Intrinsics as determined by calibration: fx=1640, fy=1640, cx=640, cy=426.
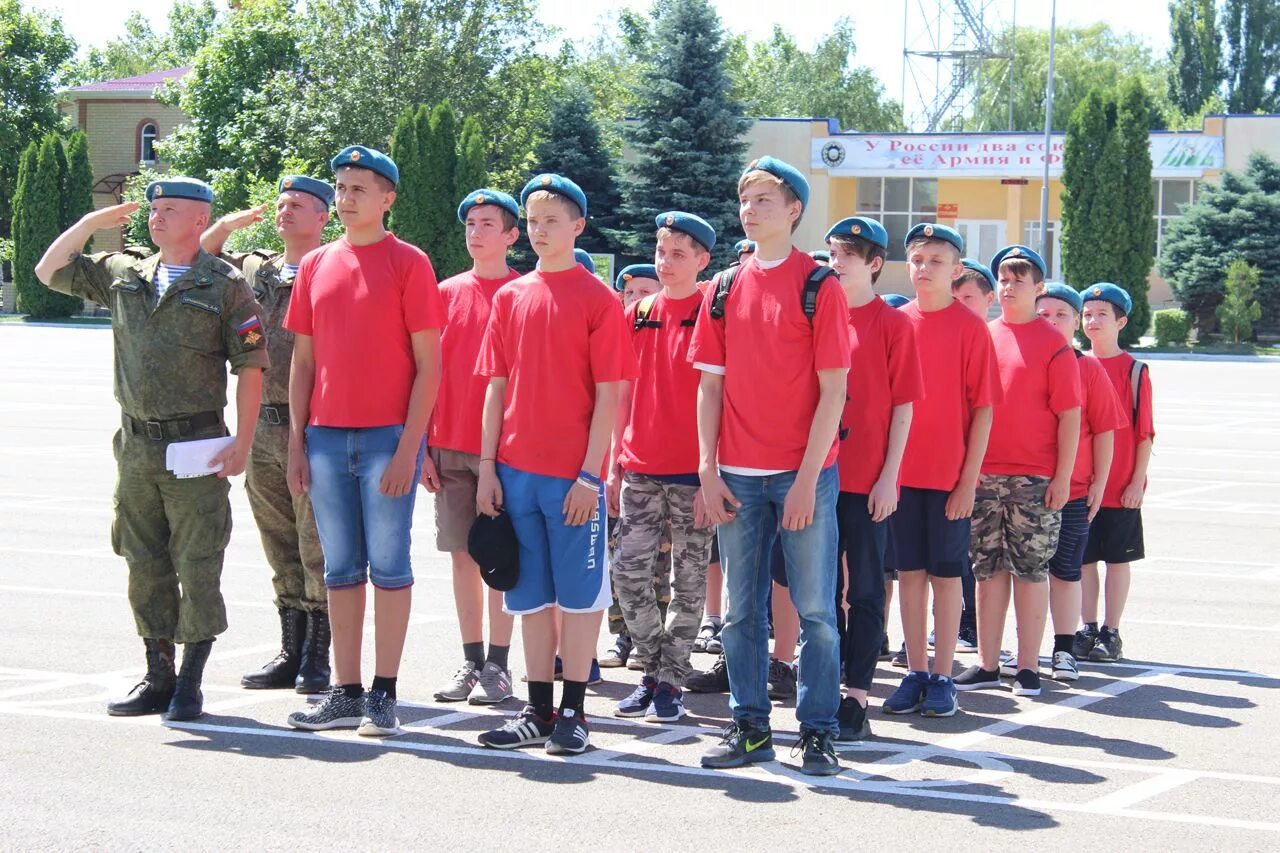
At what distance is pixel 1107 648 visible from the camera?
8461mm

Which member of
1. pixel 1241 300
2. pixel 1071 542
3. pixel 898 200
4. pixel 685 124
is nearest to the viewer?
pixel 1071 542

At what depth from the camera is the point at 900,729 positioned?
6.88 metres

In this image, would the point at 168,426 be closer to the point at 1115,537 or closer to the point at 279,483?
the point at 279,483

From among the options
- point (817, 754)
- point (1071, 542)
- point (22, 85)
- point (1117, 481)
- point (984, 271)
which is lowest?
point (817, 754)

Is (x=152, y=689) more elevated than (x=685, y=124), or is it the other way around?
(x=685, y=124)

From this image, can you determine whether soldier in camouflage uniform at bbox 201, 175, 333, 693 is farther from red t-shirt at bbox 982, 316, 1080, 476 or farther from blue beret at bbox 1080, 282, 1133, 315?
blue beret at bbox 1080, 282, 1133, 315

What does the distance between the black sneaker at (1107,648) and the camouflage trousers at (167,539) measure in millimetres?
4419

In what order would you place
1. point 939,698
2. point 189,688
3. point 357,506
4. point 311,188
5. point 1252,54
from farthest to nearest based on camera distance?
1. point 1252,54
2. point 311,188
3. point 939,698
4. point 189,688
5. point 357,506

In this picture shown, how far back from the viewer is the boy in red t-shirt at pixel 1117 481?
860 cm

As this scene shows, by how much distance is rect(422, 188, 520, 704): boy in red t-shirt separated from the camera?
7.34m

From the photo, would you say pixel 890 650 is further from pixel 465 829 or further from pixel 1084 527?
pixel 465 829

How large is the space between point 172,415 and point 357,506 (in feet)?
2.76

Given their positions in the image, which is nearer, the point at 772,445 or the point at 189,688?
the point at 772,445

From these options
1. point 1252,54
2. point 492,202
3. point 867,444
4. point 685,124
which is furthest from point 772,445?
point 1252,54
